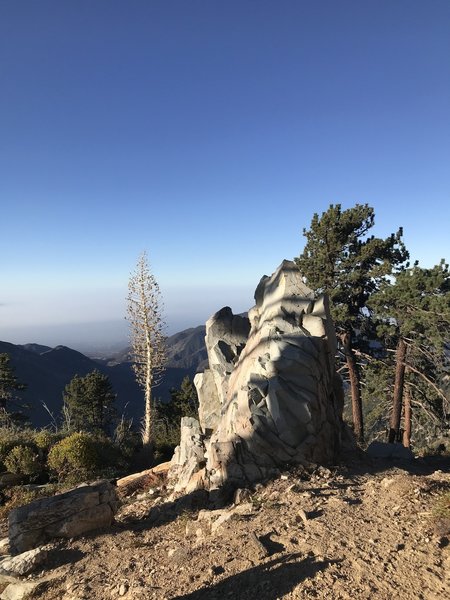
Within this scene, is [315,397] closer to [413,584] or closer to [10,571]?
[413,584]

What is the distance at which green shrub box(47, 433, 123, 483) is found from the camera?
14.4 m

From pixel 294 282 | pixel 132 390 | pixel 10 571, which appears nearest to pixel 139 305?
pixel 294 282

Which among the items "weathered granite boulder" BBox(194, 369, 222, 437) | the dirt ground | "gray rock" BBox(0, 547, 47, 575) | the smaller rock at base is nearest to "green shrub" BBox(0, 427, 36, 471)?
the smaller rock at base

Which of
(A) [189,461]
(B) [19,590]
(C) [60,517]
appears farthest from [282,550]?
(A) [189,461]

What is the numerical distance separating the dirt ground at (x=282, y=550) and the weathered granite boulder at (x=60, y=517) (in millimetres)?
289

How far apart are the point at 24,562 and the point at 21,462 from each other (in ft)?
26.2

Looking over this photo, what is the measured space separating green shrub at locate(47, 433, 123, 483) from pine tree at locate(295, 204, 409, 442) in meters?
13.0

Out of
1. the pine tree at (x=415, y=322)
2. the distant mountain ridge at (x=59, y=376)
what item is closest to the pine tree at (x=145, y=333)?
the pine tree at (x=415, y=322)

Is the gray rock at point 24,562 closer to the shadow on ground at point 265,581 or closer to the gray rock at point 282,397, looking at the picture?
the shadow on ground at point 265,581

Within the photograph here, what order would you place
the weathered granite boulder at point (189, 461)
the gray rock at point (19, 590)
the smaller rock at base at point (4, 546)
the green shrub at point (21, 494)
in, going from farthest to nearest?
the green shrub at point (21, 494), the weathered granite boulder at point (189, 461), the smaller rock at base at point (4, 546), the gray rock at point (19, 590)

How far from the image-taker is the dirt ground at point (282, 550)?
5.50 m

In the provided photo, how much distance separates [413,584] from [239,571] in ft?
7.59

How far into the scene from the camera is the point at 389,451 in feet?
48.9

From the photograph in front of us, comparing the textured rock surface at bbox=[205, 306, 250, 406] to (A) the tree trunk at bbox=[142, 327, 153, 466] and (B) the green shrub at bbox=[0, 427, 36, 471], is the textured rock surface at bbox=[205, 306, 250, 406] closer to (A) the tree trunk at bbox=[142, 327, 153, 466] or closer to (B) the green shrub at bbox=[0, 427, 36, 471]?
(A) the tree trunk at bbox=[142, 327, 153, 466]
